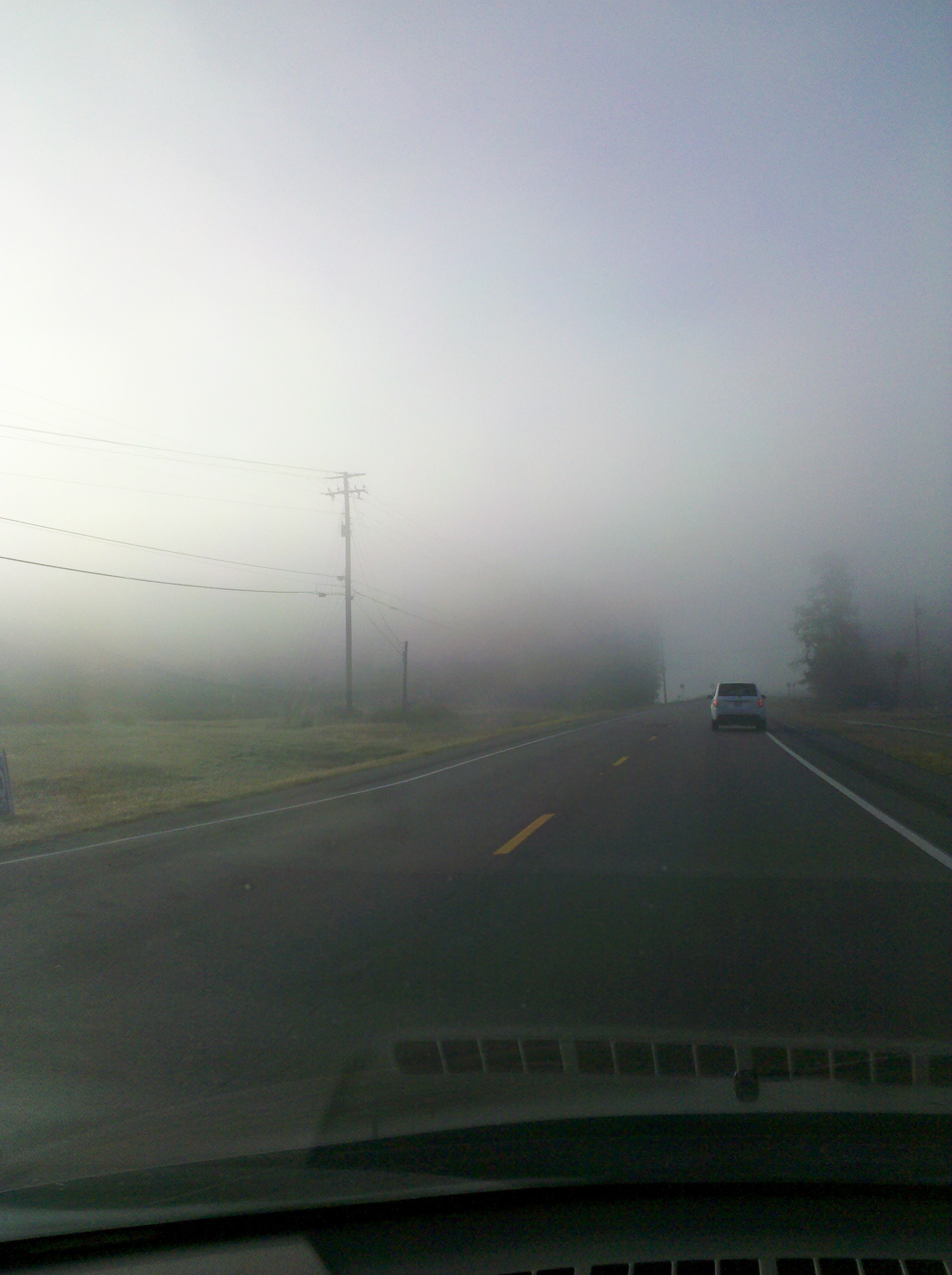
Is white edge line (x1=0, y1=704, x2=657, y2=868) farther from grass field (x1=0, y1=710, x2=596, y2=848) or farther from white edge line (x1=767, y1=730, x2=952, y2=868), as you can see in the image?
grass field (x1=0, y1=710, x2=596, y2=848)

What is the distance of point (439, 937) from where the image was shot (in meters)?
7.24

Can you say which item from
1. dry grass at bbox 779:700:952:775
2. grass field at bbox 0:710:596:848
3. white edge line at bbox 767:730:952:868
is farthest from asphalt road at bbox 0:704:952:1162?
dry grass at bbox 779:700:952:775

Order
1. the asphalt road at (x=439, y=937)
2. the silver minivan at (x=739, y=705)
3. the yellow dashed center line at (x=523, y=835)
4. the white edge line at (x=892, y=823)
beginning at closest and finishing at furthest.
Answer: the asphalt road at (x=439, y=937) → the white edge line at (x=892, y=823) → the yellow dashed center line at (x=523, y=835) → the silver minivan at (x=739, y=705)

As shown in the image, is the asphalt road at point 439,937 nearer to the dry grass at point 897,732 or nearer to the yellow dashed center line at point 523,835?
the yellow dashed center line at point 523,835

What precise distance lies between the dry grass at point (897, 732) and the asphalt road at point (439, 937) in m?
10.4

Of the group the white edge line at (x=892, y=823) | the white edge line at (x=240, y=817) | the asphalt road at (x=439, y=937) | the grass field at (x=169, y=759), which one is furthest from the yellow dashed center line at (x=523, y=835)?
the grass field at (x=169, y=759)

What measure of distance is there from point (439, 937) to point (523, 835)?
4.59m

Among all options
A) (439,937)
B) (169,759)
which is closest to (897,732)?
(169,759)

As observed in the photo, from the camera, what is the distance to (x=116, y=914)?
827 centimetres

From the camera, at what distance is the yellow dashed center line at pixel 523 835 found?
10.8m

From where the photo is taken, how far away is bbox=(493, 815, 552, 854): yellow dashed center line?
1080cm

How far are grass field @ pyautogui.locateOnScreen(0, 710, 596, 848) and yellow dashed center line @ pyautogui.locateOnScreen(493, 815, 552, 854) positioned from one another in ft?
22.0

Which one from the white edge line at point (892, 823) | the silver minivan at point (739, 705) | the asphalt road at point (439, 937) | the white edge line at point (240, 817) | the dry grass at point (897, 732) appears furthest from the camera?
the silver minivan at point (739, 705)

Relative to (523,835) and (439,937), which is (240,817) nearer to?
(523,835)
